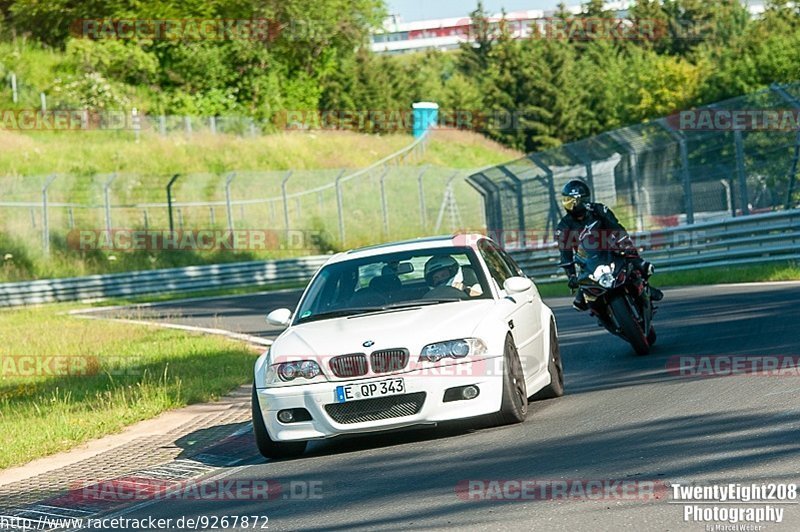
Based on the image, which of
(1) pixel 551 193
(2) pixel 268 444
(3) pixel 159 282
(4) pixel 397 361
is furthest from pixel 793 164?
(3) pixel 159 282

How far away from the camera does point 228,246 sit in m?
47.0

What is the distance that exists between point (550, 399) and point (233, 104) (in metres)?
59.4

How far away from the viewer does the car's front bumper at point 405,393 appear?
9.28m

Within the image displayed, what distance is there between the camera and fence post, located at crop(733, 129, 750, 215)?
2370 centimetres

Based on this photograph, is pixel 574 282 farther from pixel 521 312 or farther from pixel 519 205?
pixel 519 205

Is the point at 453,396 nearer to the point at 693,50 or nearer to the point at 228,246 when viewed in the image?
the point at 228,246

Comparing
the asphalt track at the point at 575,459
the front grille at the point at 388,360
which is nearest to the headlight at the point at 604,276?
the asphalt track at the point at 575,459

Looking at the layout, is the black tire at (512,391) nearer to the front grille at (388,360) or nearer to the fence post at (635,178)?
the front grille at (388,360)

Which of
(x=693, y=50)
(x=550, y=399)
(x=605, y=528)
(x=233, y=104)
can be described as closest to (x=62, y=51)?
(x=233, y=104)

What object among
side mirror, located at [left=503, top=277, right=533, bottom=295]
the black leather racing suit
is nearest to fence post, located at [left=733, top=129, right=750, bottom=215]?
the black leather racing suit

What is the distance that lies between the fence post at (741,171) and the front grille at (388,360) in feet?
Result: 51.2

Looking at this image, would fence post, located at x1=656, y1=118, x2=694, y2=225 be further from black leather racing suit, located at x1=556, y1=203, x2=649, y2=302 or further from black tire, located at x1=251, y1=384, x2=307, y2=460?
black tire, located at x1=251, y1=384, x2=307, y2=460

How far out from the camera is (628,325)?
1321 cm

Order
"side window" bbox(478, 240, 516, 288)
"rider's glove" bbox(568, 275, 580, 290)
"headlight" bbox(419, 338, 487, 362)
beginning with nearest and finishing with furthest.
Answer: "headlight" bbox(419, 338, 487, 362) < "side window" bbox(478, 240, 516, 288) < "rider's glove" bbox(568, 275, 580, 290)
